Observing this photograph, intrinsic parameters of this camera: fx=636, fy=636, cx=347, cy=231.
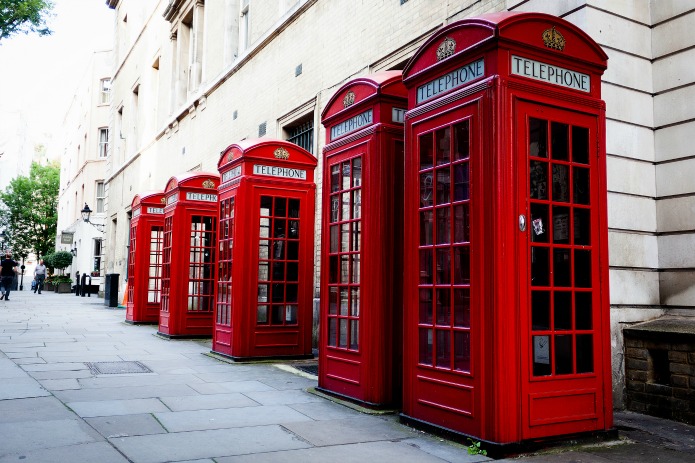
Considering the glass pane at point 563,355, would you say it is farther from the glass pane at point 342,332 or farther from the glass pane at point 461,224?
the glass pane at point 342,332

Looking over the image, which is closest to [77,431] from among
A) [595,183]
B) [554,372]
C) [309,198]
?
[554,372]

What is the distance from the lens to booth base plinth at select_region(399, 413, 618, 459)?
13.5 ft

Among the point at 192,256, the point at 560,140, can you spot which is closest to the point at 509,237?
the point at 560,140

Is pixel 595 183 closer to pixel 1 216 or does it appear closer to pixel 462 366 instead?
pixel 462 366

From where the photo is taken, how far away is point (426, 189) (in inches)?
196

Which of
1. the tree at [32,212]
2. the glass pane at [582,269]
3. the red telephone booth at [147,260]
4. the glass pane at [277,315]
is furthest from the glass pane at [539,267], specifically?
the tree at [32,212]

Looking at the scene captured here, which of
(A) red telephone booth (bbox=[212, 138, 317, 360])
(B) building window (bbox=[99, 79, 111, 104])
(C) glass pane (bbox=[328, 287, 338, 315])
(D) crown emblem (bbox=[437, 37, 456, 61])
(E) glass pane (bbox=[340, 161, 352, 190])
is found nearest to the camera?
(D) crown emblem (bbox=[437, 37, 456, 61])

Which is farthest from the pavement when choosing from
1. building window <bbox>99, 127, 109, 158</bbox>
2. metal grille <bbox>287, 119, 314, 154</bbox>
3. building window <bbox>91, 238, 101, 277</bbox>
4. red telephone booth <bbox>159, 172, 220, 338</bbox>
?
building window <bbox>99, 127, 109, 158</bbox>

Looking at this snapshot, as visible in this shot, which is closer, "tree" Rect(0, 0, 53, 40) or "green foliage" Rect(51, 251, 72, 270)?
"tree" Rect(0, 0, 53, 40)

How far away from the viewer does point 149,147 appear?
23031mm

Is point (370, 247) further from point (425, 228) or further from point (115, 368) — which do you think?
point (115, 368)

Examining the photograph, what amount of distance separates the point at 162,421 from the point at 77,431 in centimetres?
64

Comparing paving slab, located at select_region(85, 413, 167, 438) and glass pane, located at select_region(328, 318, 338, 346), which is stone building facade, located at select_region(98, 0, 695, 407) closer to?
glass pane, located at select_region(328, 318, 338, 346)

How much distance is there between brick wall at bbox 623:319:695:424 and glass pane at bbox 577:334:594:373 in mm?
1250
